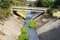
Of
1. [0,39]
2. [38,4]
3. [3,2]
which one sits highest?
[0,39]

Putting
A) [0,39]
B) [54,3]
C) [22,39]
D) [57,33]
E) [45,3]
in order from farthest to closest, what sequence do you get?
[45,3], [54,3], [57,33], [22,39], [0,39]

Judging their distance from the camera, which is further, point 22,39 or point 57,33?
point 57,33

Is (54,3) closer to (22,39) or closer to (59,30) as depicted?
(59,30)

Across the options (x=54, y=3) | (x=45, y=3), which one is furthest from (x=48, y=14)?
(x=45, y=3)

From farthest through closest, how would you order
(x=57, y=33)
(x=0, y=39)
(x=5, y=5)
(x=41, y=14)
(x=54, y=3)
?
(x=54, y=3)
(x=41, y=14)
(x=5, y=5)
(x=57, y=33)
(x=0, y=39)

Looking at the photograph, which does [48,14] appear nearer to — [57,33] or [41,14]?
[41,14]

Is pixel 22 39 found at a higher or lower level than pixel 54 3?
higher

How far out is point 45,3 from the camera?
68500 mm

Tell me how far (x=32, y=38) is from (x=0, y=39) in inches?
379

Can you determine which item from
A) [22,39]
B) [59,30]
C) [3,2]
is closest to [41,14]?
[3,2]

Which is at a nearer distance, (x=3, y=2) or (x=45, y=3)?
(x=3, y=2)

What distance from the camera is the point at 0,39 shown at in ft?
78.3

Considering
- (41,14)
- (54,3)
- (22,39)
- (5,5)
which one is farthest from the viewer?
(54,3)

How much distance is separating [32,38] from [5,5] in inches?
886
